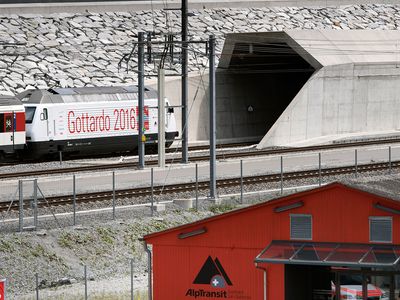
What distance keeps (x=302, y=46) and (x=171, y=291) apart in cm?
3474

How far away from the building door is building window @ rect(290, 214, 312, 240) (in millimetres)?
647

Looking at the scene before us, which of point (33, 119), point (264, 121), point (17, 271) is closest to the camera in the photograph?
point (17, 271)

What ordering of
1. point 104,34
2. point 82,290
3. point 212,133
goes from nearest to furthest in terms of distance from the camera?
1. point 82,290
2. point 212,133
3. point 104,34

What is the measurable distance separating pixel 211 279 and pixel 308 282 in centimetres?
231

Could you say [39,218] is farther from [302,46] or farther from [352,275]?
[302,46]

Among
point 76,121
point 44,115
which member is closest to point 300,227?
point 44,115

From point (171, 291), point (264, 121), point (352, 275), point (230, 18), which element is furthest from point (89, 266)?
point (230, 18)

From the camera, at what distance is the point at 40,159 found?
57562 mm

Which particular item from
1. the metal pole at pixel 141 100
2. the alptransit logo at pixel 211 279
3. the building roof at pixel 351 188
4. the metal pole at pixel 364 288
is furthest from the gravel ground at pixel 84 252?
the metal pole at pixel 141 100

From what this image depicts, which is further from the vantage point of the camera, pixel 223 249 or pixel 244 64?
pixel 244 64

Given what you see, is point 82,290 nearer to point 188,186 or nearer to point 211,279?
point 211,279

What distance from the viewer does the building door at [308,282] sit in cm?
2852

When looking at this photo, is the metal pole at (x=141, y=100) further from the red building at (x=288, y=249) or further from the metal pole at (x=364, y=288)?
the metal pole at (x=364, y=288)

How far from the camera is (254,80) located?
68.9 meters
